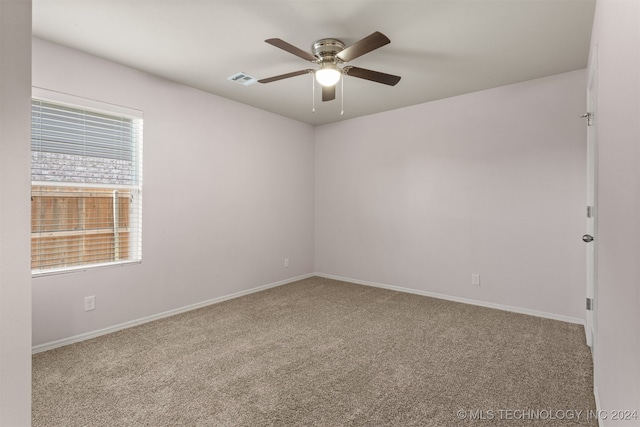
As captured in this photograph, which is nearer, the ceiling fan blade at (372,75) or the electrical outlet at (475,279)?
the ceiling fan blade at (372,75)

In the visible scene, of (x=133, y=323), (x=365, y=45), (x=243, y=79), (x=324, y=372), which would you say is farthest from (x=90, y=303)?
(x=365, y=45)

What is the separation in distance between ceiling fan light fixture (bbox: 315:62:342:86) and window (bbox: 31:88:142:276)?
188 centimetres

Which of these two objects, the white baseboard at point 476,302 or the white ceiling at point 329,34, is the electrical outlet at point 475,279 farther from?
the white ceiling at point 329,34

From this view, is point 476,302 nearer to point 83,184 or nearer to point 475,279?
point 475,279

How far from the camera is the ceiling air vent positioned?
3.27 meters

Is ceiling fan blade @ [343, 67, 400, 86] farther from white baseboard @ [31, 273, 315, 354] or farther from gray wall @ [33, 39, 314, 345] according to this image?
white baseboard @ [31, 273, 315, 354]

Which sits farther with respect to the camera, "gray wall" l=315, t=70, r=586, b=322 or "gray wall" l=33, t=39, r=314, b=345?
"gray wall" l=315, t=70, r=586, b=322

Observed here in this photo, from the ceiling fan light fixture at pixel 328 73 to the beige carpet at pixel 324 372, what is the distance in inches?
85.1

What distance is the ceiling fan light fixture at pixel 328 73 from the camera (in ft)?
8.32

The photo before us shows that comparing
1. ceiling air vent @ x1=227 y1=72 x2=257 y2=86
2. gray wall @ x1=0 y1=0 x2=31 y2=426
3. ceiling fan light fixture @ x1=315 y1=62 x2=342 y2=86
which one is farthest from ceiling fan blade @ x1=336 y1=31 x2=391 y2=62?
gray wall @ x1=0 y1=0 x2=31 y2=426

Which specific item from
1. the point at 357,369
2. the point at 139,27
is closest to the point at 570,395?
the point at 357,369

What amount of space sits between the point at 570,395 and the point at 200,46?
3.58 metres

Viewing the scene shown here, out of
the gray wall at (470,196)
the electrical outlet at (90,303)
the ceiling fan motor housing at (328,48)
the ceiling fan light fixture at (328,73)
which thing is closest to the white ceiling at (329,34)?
the ceiling fan motor housing at (328,48)

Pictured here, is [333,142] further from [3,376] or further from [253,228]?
[3,376]
